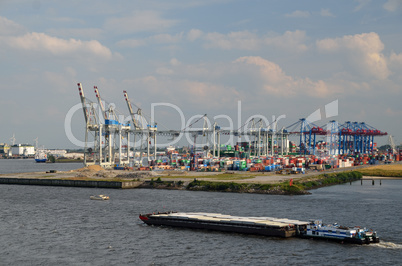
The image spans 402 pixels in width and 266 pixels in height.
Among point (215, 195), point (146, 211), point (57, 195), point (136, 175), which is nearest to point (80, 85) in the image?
point (136, 175)

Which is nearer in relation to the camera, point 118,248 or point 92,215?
point 118,248

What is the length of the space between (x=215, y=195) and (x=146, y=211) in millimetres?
24383

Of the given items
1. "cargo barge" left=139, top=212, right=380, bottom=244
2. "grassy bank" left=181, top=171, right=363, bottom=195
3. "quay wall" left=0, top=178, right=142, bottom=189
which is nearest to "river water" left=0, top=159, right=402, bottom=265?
"cargo barge" left=139, top=212, right=380, bottom=244

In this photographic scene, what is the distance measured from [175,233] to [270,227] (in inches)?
457

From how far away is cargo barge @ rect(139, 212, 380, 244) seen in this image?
4966cm

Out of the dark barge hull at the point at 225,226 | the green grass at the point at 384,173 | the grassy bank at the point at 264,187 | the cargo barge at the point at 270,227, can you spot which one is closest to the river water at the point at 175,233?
the dark barge hull at the point at 225,226

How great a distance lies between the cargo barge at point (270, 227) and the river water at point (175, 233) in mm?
905

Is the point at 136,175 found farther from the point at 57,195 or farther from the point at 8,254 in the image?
the point at 8,254

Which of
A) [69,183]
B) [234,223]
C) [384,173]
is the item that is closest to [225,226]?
[234,223]

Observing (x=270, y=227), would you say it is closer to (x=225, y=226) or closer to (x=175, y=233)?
(x=225, y=226)

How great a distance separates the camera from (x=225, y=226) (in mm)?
56531

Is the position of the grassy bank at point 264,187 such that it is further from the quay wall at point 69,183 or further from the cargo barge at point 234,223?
the cargo barge at point 234,223

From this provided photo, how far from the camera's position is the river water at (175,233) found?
44.5 meters

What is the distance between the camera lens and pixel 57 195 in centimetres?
9612
